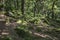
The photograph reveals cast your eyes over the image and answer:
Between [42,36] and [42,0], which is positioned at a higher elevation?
[42,0]

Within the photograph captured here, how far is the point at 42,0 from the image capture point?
28.9 m

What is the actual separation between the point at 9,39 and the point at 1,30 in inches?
70.4

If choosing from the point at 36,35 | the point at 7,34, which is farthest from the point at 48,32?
the point at 7,34

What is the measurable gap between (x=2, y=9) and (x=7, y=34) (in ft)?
21.3

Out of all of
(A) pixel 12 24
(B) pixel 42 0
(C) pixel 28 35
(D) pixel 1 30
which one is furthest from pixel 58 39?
(B) pixel 42 0

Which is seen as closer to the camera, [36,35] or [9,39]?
[9,39]

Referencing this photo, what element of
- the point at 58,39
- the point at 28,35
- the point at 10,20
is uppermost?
the point at 10,20

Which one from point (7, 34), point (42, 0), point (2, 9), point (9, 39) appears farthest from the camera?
point (42, 0)

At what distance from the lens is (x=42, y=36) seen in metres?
14.8

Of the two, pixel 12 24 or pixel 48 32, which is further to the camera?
pixel 48 32

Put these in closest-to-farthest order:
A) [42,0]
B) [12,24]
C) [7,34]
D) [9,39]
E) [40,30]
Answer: [9,39], [7,34], [12,24], [40,30], [42,0]

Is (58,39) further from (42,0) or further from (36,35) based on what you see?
(42,0)

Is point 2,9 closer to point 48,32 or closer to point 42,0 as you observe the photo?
point 48,32

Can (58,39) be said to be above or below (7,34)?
below
